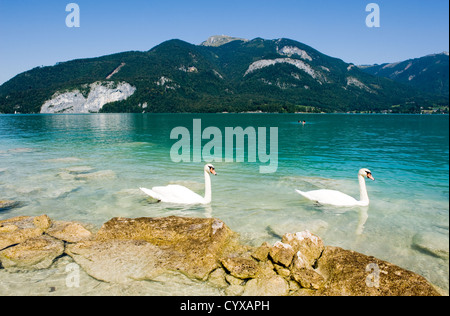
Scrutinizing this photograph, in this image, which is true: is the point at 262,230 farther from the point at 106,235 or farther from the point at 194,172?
the point at 194,172

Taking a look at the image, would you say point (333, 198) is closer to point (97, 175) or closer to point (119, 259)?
point (119, 259)

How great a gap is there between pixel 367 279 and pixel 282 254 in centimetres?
181

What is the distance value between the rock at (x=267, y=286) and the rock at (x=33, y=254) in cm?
502

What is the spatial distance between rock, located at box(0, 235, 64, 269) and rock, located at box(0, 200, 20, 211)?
5.21m

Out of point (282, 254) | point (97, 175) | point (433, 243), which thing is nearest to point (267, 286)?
point (282, 254)

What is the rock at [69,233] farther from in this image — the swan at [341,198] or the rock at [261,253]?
the swan at [341,198]

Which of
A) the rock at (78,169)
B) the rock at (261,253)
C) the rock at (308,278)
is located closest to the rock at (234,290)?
the rock at (261,253)

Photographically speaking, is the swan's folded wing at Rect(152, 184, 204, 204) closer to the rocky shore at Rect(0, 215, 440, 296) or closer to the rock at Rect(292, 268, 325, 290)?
the rocky shore at Rect(0, 215, 440, 296)

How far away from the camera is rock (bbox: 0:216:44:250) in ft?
24.1

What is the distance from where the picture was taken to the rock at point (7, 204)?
35.7 feet

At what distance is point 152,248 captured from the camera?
7.08 m

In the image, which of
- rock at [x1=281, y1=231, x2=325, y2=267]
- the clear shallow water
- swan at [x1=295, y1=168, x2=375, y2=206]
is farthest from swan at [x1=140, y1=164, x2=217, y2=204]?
rock at [x1=281, y1=231, x2=325, y2=267]
